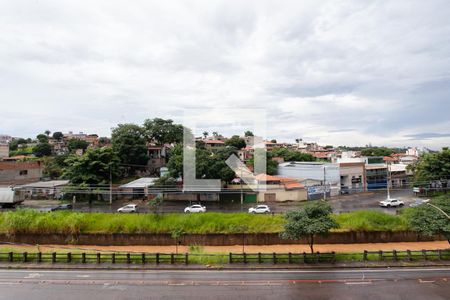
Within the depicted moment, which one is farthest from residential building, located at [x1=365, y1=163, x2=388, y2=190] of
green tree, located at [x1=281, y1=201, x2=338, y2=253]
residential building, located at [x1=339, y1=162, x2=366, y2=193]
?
green tree, located at [x1=281, y1=201, x2=338, y2=253]

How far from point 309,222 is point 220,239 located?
8.06m

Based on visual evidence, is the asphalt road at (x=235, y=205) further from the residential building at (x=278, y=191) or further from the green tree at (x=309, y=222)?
the green tree at (x=309, y=222)

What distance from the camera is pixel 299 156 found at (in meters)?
61.1

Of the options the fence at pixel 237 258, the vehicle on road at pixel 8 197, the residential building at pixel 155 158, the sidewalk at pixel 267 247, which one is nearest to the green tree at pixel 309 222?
the fence at pixel 237 258

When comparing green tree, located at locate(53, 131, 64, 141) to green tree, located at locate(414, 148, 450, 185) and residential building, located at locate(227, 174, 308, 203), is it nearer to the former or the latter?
residential building, located at locate(227, 174, 308, 203)

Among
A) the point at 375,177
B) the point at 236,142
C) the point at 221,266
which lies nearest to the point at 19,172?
the point at 236,142

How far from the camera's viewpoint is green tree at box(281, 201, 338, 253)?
1830 cm

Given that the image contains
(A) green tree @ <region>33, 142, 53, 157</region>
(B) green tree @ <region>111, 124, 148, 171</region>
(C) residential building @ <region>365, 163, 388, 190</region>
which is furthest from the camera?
(A) green tree @ <region>33, 142, 53, 157</region>

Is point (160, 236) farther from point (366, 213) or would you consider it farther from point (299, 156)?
point (299, 156)

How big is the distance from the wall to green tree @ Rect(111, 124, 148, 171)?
78.5 feet

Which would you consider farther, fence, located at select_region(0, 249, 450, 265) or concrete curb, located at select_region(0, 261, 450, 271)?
fence, located at select_region(0, 249, 450, 265)

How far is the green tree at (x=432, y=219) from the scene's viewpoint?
1806 cm

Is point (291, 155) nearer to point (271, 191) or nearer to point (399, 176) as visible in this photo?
point (399, 176)

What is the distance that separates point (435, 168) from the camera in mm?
37875
